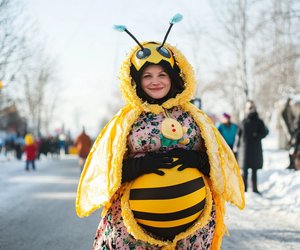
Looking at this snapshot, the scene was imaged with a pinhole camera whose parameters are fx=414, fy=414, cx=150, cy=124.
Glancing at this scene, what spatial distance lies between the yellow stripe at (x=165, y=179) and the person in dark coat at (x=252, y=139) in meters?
6.43

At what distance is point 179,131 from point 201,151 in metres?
0.26

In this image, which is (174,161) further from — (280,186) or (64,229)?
(280,186)

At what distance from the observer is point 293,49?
57.7 ft

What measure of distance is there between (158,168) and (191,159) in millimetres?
248

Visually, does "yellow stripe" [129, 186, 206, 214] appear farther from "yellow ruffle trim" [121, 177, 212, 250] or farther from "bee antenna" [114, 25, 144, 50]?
"bee antenna" [114, 25, 144, 50]

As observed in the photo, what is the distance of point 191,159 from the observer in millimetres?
2822

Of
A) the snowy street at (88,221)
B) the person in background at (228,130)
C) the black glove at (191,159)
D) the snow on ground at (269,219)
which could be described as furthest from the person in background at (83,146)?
the black glove at (191,159)

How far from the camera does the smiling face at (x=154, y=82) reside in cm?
295

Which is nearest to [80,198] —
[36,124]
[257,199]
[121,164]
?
[121,164]

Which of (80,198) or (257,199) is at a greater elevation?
(80,198)

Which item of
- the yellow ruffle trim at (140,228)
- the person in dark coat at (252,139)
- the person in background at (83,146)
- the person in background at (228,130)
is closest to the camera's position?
the yellow ruffle trim at (140,228)

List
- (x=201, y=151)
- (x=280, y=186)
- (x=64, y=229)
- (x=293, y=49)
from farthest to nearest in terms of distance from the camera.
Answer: (x=293, y=49)
(x=280, y=186)
(x=64, y=229)
(x=201, y=151)

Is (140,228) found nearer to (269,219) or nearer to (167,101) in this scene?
(167,101)

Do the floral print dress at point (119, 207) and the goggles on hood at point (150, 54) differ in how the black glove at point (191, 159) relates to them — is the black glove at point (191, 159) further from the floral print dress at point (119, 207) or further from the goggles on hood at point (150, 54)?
the goggles on hood at point (150, 54)
